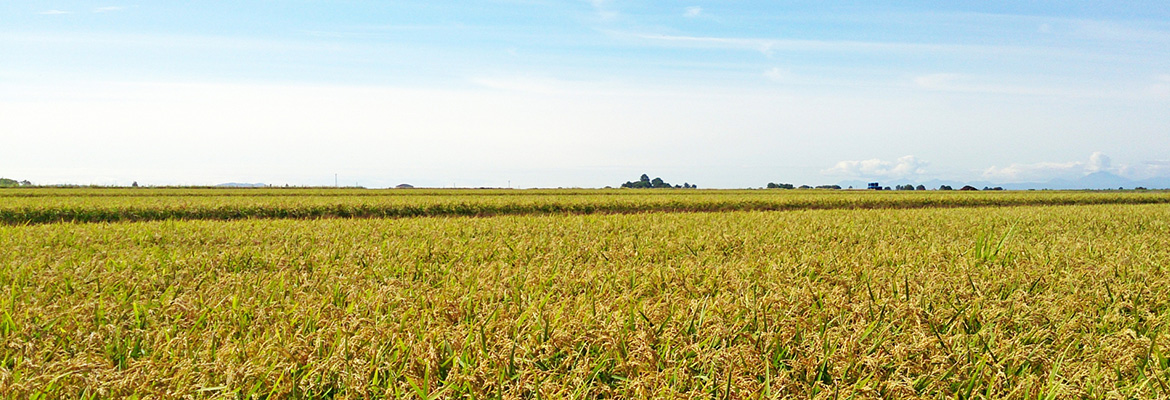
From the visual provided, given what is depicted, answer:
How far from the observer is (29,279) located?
4539mm

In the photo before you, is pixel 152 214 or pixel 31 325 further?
pixel 152 214

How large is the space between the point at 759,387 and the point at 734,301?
138 centimetres

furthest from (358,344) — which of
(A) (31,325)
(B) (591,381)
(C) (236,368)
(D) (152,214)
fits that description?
(D) (152,214)

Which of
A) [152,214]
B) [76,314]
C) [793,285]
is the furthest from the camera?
[152,214]

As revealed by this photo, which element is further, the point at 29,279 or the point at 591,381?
the point at 29,279

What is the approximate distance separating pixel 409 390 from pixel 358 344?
1.74ft

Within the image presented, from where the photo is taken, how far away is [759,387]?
2.20 metres

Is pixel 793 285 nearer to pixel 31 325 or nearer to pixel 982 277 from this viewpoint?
pixel 982 277

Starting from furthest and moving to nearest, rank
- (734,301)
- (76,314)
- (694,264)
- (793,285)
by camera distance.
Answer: (694,264) < (793,285) < (734,301) < (76,314)

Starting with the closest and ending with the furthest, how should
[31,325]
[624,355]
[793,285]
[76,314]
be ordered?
1. [624,355]
2. [31,325]
3. [76,314]
4. [793,285]

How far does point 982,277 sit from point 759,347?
2.91m

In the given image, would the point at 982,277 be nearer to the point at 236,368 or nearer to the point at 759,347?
the point at 759,347

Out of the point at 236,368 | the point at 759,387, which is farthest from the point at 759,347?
the point at 236,368

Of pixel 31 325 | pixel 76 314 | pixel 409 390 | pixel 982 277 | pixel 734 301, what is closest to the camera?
pixel 409 390
